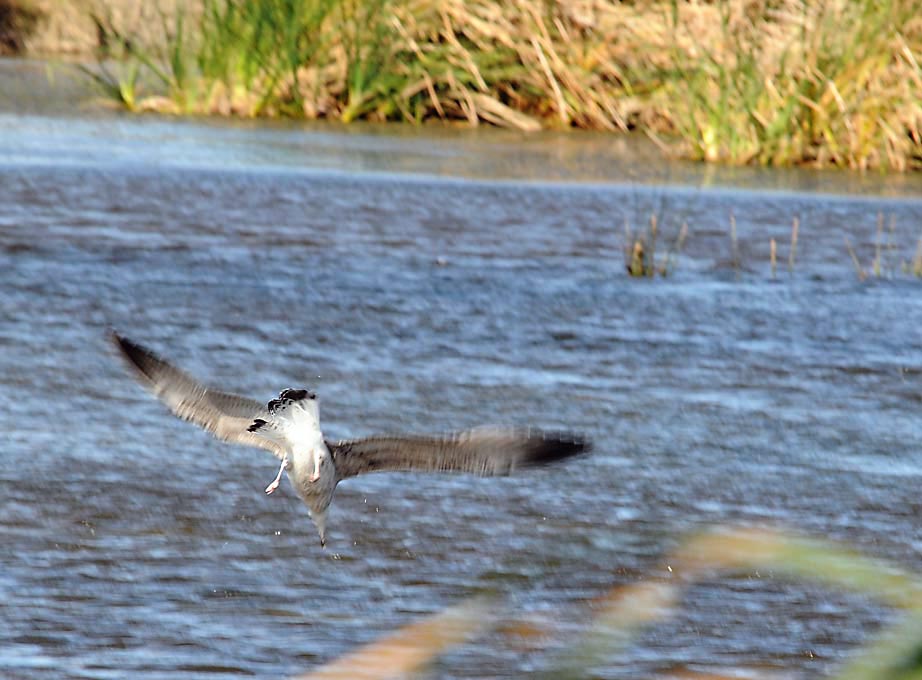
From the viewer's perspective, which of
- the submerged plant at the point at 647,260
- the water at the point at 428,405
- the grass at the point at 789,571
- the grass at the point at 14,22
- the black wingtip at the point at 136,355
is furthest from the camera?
the grass at the point at 14,22

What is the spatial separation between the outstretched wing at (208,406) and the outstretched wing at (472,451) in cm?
12

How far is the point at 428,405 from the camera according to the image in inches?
181

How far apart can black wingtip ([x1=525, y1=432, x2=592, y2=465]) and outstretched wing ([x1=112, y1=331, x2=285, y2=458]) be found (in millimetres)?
276

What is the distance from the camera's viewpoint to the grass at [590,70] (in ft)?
36.3

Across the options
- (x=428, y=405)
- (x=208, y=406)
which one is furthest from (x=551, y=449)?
(x=428, y=405)

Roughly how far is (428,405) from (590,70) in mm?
8997

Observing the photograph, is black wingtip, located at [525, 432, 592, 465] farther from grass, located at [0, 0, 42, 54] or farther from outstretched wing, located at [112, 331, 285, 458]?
grass, located at [0, 0, 42, 54]

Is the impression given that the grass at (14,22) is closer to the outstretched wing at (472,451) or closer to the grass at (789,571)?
the grass at (789,571)

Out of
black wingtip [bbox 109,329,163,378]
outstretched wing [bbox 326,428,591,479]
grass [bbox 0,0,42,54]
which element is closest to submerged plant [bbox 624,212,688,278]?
black wingtip [bbox 109,329,163,378]

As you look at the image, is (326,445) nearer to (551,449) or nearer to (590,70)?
(551,449)

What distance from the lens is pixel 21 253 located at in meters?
6.57

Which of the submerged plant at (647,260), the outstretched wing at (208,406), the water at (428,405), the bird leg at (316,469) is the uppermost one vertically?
the outstretched wing at (208,406)

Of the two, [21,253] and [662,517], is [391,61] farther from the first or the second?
[662,517]

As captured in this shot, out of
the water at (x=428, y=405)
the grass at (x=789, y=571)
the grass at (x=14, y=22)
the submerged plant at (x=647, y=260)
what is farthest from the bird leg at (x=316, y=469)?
the grass at (x=14, y=22)
